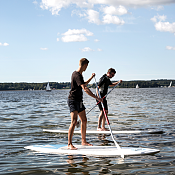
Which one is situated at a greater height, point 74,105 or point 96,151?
point 74,105

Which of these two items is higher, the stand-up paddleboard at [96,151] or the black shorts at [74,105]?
the black shorts at [74,105]

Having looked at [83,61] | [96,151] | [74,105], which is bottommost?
[96,151]

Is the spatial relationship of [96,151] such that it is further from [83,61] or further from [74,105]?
[83,61]

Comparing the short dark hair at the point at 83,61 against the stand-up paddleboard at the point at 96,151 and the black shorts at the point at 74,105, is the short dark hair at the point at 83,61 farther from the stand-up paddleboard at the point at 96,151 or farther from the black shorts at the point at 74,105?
the stand-up paddleboard at the point at 96,151

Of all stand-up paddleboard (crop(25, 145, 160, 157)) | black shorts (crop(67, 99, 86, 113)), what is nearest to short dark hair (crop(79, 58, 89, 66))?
black shorts (crop(67, 99, 86, 113))

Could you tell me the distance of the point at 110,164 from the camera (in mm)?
5996

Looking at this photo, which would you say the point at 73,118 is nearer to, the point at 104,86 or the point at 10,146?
the point at 10,146

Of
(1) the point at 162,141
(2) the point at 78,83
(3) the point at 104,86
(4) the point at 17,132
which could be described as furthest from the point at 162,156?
(4) the point at 17,132

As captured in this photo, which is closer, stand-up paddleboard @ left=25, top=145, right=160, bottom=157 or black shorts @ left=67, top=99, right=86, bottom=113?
stand-up paddleboard @ left=25, top=145, right=160, bottom=157

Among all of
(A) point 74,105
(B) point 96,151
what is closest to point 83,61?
(A) point 74,105

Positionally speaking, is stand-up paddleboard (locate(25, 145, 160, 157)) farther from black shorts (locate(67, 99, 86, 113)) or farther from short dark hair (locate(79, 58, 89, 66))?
short dark hair (locate(79, 58, 89, 66))

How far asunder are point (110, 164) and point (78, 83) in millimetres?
2048

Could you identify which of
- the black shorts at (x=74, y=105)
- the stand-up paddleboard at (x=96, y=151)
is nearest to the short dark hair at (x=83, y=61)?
the black shorts at (x=74, y=105)

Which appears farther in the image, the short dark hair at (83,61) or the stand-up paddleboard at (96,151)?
the short dark hair at (83,61)
